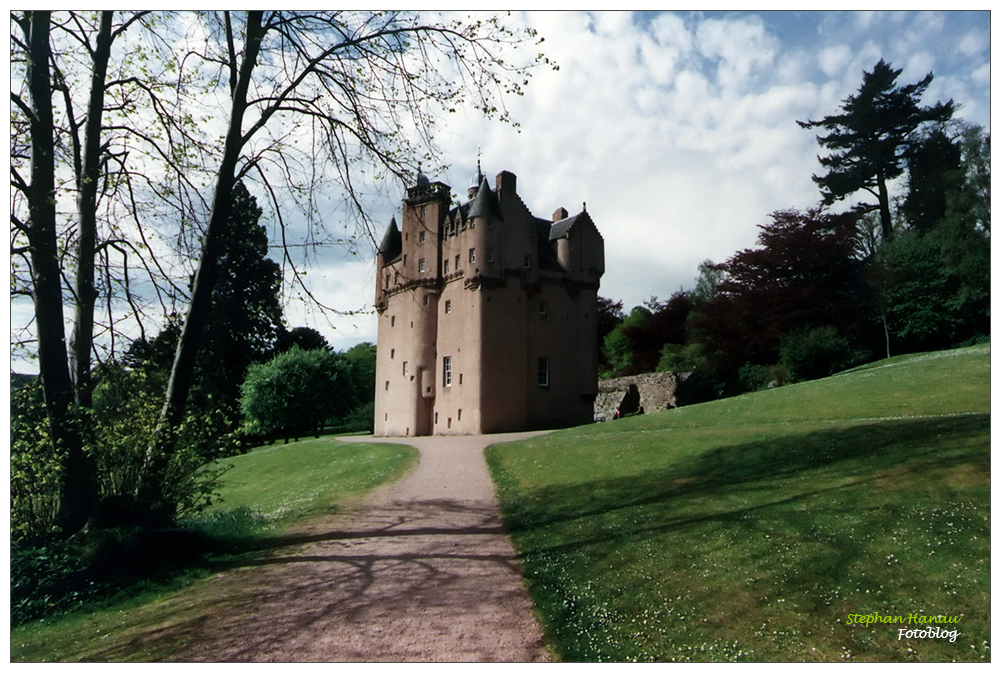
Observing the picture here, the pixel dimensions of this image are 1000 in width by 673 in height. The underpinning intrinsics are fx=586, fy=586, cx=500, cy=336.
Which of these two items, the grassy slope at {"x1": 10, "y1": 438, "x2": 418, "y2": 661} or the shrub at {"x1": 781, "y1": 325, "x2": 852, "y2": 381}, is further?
the shrub at {"x1": 781, "y1": 325, "x2": 852, "y2": 381}

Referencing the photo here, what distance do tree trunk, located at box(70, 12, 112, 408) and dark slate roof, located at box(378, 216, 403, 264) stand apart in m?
24.6

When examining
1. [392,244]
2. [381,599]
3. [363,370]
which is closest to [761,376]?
[392,244]

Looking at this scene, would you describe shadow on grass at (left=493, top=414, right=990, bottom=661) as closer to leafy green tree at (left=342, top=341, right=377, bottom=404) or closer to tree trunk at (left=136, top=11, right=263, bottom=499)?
tree trunk at (left=136, top=11, right=263, bottom=499)

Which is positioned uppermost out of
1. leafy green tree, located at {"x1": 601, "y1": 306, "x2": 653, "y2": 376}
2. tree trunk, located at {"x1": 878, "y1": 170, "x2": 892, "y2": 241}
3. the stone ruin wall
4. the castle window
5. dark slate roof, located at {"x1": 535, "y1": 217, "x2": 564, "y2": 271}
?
dark slate roof, located at {"x1": 535, "y1": 217, "x2": 564, "y2": 271}

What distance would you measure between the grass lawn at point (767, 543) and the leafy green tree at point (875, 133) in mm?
5678

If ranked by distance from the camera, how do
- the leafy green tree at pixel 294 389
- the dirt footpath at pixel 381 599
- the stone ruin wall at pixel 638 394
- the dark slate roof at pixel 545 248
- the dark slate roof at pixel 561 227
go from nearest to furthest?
the dirt footpath at pixel 381 599 < the stone ruin wall at pixel 638 394 < the dark slate roof at pixel 545 248 < the dark slate roof at pixel 561 227 < the leafy green tree at pixel 294 389

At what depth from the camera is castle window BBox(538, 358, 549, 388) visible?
2891 cm

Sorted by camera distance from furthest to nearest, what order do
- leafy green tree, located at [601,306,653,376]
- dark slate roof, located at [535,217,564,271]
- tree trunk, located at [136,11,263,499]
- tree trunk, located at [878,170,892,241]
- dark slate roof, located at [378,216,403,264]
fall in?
leafy green tree, located at [601,306,653,376] < dark slate roof, located at [378,216,403,264] < dark slate roof, located at [535,217,564,271] < tree trunk, located at [878,170,892,241] < tree trunk, located at [136,11,263,499]

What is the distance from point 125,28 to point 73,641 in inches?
298

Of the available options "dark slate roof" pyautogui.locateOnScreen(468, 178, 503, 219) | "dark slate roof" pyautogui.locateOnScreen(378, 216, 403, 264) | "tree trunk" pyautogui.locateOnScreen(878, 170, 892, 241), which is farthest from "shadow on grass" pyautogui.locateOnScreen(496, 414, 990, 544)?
"dark slate roof" pyautogui.locateOnScreen(378, 216, 403, 264)

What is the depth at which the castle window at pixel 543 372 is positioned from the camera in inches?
1138

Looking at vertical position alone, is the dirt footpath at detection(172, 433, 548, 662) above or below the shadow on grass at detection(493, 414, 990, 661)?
below

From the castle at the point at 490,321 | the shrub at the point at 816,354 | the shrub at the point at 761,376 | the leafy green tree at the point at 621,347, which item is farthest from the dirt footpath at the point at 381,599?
the leafy green tree at the point at 621,347

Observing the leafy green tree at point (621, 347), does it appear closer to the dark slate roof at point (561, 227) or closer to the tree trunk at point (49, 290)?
the dark slate roof at point (561, 227)
